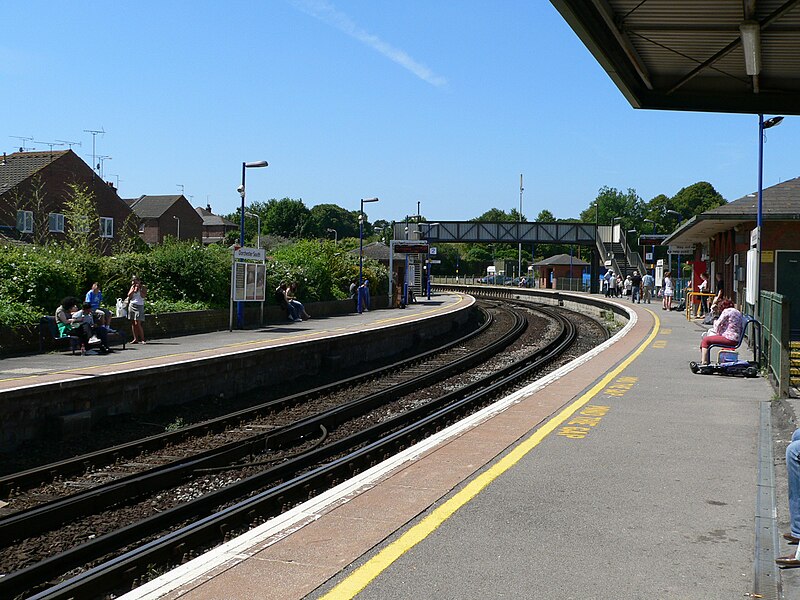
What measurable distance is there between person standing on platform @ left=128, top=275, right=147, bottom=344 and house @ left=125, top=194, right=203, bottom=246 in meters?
57.3

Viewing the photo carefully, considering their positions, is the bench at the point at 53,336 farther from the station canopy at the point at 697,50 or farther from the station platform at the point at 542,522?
the station canopy at the point at 697,50

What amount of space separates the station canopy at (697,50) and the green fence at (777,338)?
4395mm

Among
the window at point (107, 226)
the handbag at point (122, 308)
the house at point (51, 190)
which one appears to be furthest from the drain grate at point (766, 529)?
the window at point (107, 226)

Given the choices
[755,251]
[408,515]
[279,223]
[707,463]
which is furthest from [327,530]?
[279,223]

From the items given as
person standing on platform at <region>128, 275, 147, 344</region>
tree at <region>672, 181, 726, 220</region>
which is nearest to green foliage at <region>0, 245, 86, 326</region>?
person standing on platform at <region>128, 275, 147, 344</region>

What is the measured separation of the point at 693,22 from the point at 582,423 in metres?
5.15

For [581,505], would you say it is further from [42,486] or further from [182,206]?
[182,206]

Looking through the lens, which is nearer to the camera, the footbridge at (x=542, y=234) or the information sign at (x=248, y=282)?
the information sign at (x=248, y=282)

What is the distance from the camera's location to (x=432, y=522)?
19.6ft

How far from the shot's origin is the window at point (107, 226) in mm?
53997

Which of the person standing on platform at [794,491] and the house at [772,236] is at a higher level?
the house at [772,236]

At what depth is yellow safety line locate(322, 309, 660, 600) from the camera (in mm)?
4824

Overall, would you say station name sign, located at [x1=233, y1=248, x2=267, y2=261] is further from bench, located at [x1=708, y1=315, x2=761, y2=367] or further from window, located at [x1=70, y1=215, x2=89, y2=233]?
bench, located at [x1=708, y1=315, x2=761, y2=367]

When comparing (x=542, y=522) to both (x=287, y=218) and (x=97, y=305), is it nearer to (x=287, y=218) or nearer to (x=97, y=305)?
(x=97, y=305)
